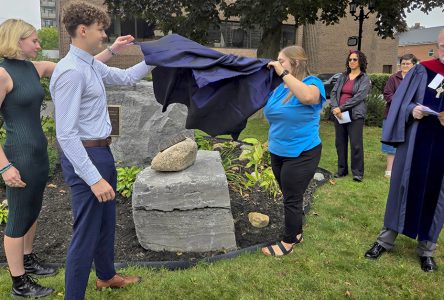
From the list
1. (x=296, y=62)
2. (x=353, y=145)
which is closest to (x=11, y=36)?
(x=296, y=62)

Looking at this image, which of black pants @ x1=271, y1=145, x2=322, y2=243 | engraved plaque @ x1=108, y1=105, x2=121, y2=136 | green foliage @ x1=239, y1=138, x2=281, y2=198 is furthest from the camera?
engraved plaque @ x1=108, y1=105, x2=121, y2=136

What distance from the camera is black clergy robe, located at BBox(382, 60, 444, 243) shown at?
3709 millimetres

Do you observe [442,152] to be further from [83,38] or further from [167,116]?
[167,116]

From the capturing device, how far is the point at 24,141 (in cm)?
299

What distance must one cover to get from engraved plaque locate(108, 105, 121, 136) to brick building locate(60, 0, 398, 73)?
784 inches

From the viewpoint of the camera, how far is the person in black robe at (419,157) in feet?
12.1

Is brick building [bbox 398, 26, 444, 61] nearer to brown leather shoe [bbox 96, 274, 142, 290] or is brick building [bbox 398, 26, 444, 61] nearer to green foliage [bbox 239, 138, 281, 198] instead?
green foliage [bbox 239, 138, 281, 198]

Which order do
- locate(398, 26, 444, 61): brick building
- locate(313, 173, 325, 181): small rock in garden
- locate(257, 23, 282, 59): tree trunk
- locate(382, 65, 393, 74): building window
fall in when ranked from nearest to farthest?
locate(313, 173, 325, 181): small rock in garden, locate(257, 23, 282, 59): tree trunk, locate(382, 65, 393, 74): building window, locate(398, 26, 444, 61): brick building

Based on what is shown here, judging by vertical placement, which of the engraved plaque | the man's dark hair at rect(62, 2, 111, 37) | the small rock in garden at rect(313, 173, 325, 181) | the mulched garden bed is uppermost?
the man's dark hair at rect(62, 2, 111, 37)

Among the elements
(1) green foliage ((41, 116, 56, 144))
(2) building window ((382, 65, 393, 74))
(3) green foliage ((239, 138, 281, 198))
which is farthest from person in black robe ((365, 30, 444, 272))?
(2) building window ((382, 65, 393, 74))

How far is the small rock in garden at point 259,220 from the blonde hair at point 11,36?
9.51 feet

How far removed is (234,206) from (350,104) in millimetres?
2558

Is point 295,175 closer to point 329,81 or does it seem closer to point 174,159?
point 174,159

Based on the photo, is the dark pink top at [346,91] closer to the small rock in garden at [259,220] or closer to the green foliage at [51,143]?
the small rock in garden at [259,220]
